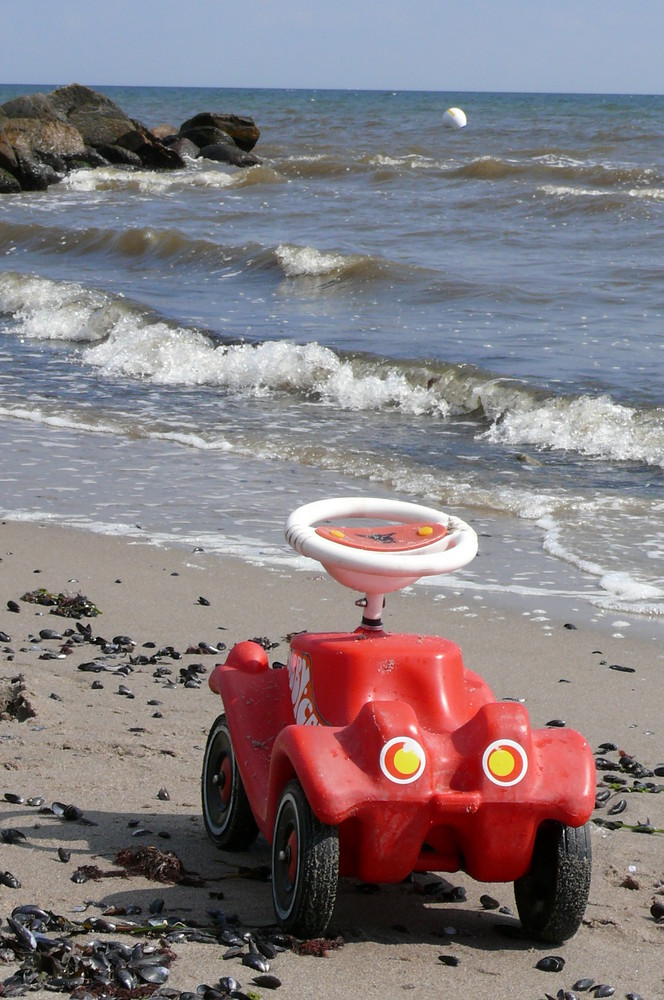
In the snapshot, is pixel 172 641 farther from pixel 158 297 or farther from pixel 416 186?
pixel 416 186

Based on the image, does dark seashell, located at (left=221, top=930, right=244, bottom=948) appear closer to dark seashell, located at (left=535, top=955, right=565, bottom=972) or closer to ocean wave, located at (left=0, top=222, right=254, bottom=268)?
dark seashell, located at (left=535, top=955, right=565, bottom=972)

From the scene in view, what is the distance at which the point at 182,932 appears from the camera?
2.98 metres

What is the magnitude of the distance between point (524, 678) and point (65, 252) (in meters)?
17.5

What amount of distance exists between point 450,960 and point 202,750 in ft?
4.86

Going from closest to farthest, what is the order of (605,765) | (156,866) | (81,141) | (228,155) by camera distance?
(156,866) → (605,765) → (81,141) → (228,155)

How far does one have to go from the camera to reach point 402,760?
116 inches

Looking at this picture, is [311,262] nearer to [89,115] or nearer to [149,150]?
[149,150]

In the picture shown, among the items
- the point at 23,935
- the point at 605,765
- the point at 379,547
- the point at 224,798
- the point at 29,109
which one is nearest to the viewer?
the point at 23,935

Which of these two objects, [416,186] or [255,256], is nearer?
[255,256]

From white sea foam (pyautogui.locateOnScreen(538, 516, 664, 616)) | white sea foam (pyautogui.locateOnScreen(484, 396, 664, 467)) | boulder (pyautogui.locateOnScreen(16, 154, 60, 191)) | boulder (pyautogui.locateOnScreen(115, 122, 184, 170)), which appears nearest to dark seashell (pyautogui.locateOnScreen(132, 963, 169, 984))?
white sea foam (pyautogui.locateOnScreen(538, 516, 664, 616))

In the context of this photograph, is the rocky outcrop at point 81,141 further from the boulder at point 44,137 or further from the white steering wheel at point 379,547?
the white steering wheel at point 379,547

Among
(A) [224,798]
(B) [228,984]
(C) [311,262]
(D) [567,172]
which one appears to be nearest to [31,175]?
(D) [567,172]

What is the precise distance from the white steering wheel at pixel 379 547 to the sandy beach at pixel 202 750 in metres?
0.91

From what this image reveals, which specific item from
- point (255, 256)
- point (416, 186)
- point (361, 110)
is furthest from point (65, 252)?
point (361, 110)
